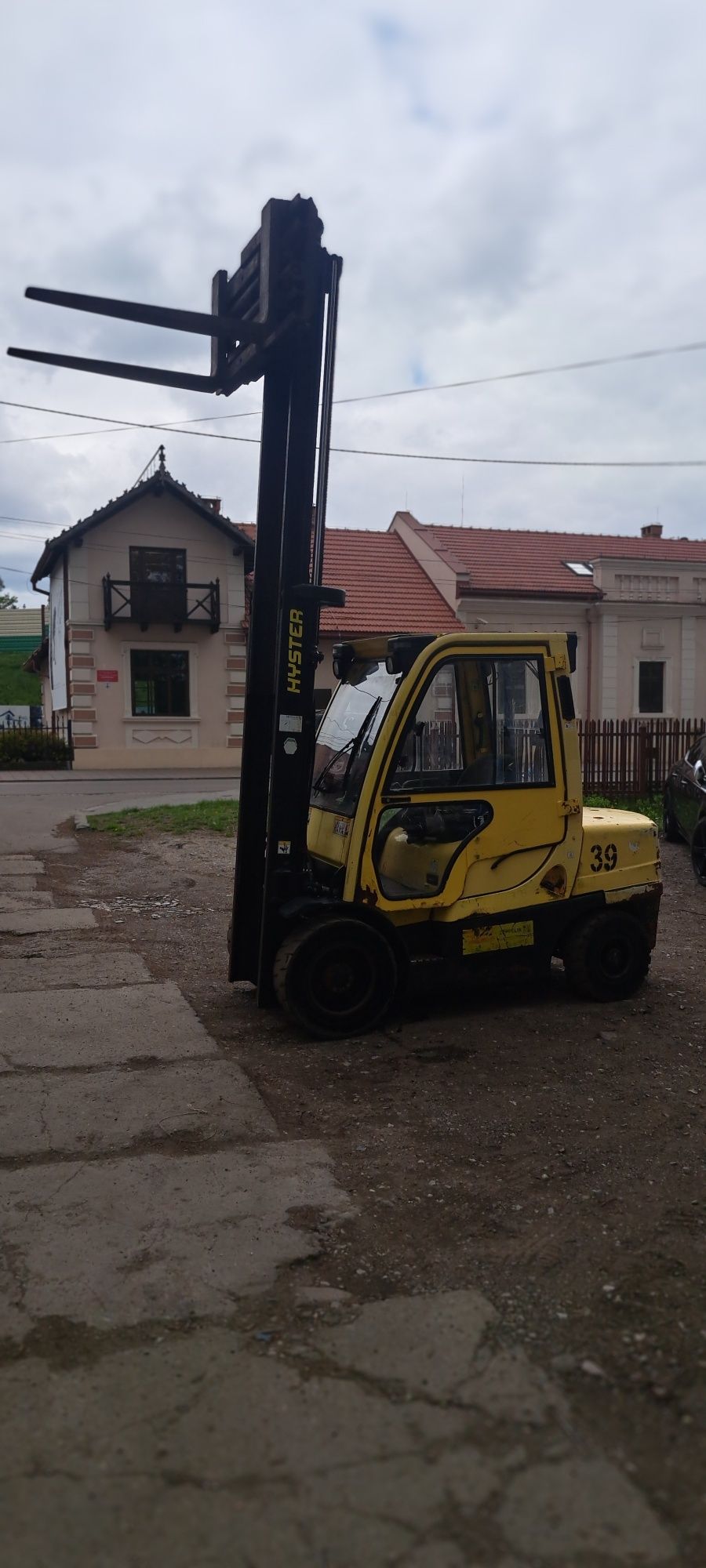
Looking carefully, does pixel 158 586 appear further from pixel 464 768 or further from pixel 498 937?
pixel 498 937

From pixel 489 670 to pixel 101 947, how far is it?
148 inches

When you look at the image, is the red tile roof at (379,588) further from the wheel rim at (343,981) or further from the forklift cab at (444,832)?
the wheel rim at (343,981)

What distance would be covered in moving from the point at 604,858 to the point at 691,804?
6188 mm

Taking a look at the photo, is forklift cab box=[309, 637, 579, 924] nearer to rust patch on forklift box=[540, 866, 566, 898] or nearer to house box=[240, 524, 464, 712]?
rust patch on forklift box=[540, 866, 566, 898]

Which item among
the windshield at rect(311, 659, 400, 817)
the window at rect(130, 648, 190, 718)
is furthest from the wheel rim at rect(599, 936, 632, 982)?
the window at rect(130, 648, 190, 718)

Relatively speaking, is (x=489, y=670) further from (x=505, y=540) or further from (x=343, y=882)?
(x=505, y=540)

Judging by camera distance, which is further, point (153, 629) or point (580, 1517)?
point (153, 629)

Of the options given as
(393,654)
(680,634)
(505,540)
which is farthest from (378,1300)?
(505,540)

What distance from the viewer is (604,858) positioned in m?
6.79

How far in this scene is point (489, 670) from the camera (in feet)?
20.9

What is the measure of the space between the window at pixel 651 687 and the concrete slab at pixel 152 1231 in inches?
1020

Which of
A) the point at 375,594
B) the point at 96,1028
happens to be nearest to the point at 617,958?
the point at 96,1028

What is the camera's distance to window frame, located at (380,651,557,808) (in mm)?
6062

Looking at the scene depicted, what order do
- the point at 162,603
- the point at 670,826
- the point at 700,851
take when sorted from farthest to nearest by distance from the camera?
the point at 162,603
the point at 670,826
the point at 700,851
